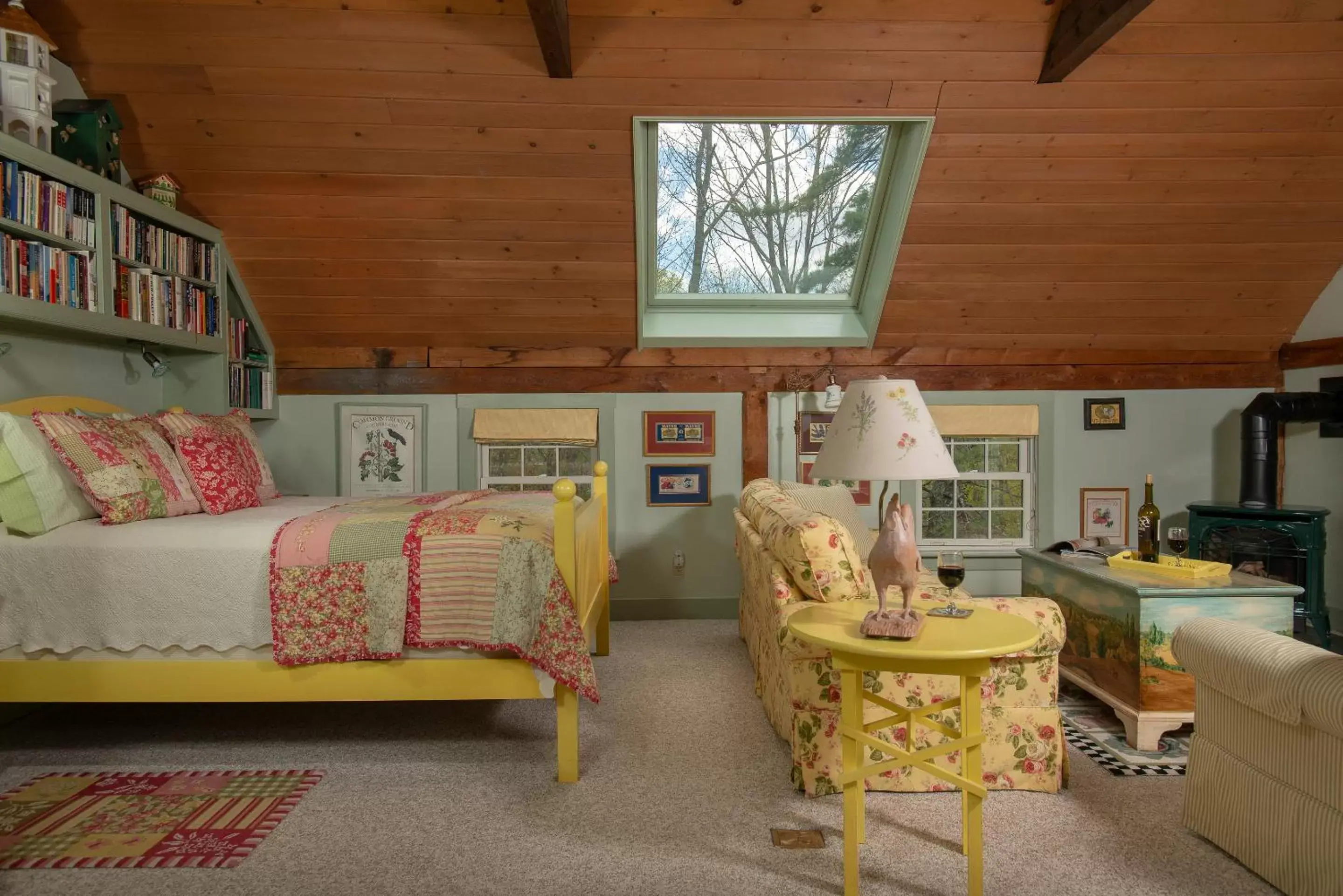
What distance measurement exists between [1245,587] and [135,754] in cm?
409

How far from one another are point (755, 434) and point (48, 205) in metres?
3.61

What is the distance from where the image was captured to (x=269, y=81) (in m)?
3.73

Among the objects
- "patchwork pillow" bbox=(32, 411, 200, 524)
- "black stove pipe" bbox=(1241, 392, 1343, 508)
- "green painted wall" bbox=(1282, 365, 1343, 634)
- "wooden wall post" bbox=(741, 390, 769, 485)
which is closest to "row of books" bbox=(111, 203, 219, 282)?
"patchwork pillow" bbox=(32, 411, 200, 524)

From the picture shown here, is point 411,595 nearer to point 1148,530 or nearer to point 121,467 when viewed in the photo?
point 121,467

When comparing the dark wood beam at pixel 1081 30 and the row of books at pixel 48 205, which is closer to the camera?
the row of books at pixel 48 205

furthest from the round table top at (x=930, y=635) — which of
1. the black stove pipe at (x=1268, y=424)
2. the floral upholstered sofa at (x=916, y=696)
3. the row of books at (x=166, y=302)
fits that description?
the black stove pipe at (x=1268, y=424)

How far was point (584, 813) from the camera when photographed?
2658 mm

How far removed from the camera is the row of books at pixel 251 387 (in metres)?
4.74

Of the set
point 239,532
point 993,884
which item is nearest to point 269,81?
point 239,532

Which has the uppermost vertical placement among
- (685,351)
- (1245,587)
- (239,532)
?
(685,351)

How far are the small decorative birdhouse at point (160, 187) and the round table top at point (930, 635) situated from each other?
139 inches

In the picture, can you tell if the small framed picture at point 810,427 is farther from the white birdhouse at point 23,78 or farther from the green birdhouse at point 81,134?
the white birdhouse at point 23,78

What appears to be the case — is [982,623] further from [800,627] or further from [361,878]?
[361,878]

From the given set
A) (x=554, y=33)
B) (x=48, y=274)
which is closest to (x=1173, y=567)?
(x=554, y=33)
